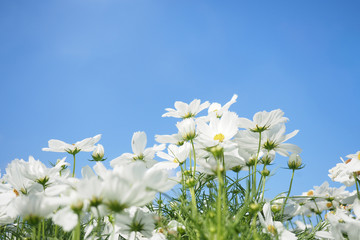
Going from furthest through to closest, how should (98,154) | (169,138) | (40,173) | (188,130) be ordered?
(98,154) < (169,138) < (188,130) < (40,173)

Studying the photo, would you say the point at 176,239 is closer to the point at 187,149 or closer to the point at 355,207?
the point at 187,149

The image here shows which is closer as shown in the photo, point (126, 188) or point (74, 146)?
point (126, 188)

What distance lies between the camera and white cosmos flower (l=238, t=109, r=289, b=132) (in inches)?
38.2

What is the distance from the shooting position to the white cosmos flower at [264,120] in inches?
38.2

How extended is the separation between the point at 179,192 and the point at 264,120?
375 millimetres

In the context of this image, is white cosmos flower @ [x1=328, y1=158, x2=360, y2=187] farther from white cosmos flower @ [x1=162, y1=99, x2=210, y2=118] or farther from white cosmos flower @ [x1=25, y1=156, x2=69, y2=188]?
white cosmos flower @ [x1=25, y1=156, x2=69, y2=188]

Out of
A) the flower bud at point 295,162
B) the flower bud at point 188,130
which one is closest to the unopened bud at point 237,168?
the flower bud at point 295,162

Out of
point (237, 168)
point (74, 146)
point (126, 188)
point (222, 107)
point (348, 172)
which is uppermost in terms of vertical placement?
point (222, 107)

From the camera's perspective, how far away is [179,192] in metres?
1.05

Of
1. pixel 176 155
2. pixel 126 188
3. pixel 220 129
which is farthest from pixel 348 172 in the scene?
pixel 126 188

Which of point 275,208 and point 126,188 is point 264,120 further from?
point 126,188

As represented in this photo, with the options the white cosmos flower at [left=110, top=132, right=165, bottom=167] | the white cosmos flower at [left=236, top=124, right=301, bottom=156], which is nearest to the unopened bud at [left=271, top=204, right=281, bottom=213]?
the white cosmos flower at [left=236, top=124, right=301, bottom=156]

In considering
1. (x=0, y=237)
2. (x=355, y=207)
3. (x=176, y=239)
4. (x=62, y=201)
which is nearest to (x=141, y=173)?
(x=62, y=201)

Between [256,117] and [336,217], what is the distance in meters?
0.37
